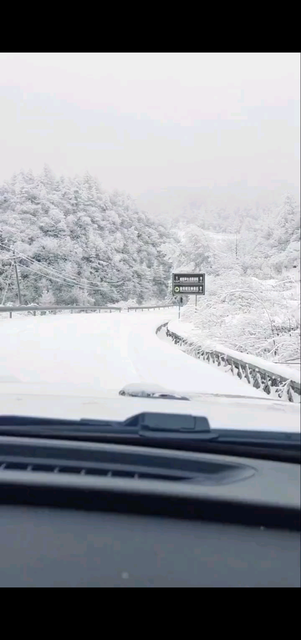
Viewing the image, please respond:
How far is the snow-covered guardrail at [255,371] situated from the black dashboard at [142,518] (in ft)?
1.74

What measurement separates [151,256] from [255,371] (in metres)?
1.28

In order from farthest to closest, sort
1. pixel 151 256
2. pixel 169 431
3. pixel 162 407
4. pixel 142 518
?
pixel 151 256
pixel 162 407
pixel 169 431
pixel 142 518

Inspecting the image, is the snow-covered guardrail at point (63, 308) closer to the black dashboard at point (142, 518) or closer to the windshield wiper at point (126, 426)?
the windshield wiper at point (126, 426)

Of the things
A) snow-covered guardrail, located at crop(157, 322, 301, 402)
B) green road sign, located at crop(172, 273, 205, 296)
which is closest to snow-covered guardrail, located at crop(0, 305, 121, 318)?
snow-covered guardrail, located at crop(157, 322, 301, 402)

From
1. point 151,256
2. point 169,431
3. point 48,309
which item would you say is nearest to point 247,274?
point 151,256

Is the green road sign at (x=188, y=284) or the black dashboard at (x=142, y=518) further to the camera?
the green road sign at (x=188, y=284)

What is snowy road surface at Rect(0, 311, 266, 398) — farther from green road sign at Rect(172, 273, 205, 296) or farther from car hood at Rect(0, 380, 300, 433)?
green road sign at Rect(172, 273, 205, 296)

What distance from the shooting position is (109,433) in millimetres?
3102

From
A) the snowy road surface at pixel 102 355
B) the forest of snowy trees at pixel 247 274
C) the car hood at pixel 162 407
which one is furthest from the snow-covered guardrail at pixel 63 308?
the car hood at pixel 162 407

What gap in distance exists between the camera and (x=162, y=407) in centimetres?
323

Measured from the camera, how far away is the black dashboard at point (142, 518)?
7.06 feet

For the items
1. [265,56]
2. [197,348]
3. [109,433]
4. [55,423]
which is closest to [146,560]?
[109,433]

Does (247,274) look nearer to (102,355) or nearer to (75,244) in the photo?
(75,244)
